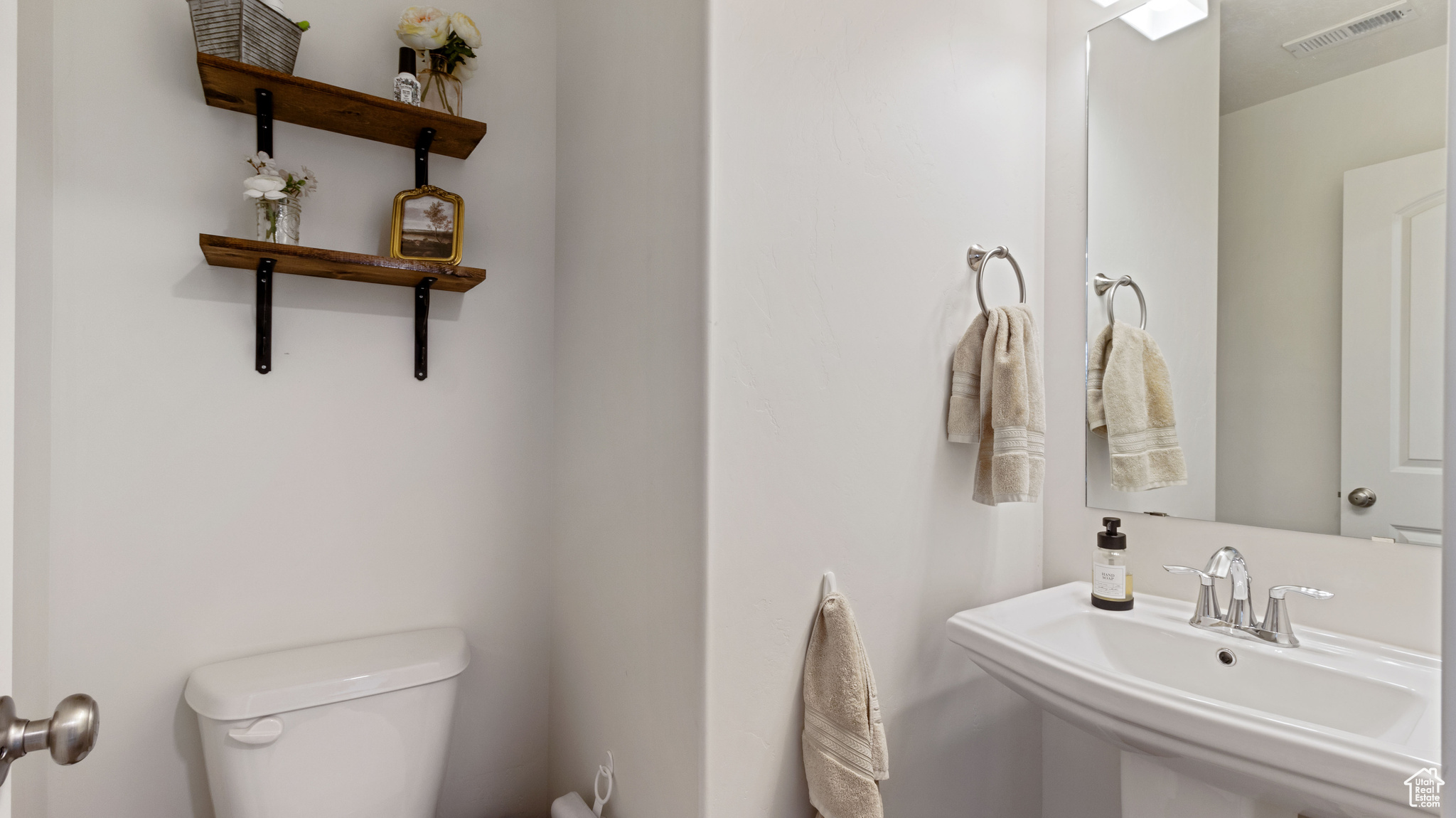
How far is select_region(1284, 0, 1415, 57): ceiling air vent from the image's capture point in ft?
3.32

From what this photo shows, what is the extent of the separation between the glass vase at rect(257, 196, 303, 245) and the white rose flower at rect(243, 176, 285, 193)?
0.10 feet

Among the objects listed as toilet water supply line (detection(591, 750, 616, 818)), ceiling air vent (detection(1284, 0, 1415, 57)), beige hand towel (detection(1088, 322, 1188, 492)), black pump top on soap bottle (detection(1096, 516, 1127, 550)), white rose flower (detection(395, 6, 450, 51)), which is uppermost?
white rose flower (detection(395, 6, 450, 51))

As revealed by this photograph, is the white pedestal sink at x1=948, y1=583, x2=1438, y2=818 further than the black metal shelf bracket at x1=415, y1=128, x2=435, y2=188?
No

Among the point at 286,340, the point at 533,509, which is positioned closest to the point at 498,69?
the point at 286,340

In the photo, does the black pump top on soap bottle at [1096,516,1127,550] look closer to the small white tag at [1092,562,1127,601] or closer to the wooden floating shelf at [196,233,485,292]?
the small white tag at [1092,562,1127,601]

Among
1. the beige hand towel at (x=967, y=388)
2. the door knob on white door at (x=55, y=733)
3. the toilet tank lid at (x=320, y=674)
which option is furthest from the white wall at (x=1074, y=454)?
the door knob on white door at (x=55, y=733)

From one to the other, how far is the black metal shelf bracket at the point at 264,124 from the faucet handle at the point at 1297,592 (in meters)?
1.81

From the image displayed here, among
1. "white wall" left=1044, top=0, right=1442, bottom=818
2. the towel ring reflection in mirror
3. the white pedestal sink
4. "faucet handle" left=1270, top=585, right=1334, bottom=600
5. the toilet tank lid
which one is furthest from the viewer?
the towel ring reflection in mirror

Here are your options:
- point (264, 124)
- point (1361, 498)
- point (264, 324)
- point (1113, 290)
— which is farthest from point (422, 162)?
point (1361, 498)

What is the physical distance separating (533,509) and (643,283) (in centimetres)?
64

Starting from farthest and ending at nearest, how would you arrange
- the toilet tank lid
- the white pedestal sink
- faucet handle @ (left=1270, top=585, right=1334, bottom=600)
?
1. the toilet tank lid
2. faucet handle @ (left=1270, top=585, right=1334, bottom=600)
3. the white pedestal sink

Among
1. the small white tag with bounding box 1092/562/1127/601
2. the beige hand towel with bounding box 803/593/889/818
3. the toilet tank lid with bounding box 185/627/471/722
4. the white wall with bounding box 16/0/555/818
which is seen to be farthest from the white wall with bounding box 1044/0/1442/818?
the toilet tank lid with bounding box 185/627/471/722

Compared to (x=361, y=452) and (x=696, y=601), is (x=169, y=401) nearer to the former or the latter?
(x=361, y=452)

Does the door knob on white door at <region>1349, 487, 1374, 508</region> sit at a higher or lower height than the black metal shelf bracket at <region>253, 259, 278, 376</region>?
lower
